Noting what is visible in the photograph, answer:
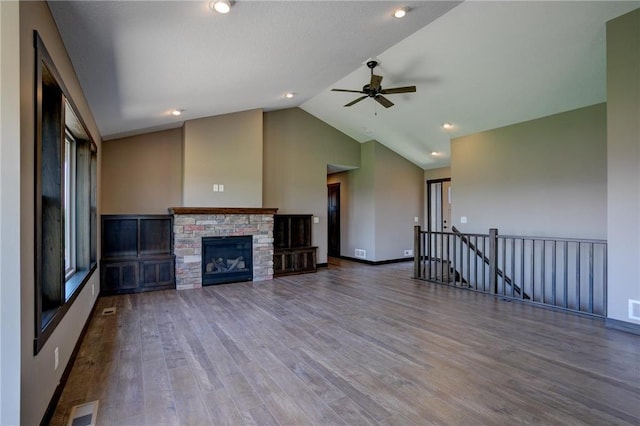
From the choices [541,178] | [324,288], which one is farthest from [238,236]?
[541,178]

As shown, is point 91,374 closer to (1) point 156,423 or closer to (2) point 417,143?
(1) point 156,423

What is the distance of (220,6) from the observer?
2418 millimetres

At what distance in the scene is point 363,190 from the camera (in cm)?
826

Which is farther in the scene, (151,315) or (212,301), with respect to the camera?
(212,301)

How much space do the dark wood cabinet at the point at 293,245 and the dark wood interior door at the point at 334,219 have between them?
2.09 meters

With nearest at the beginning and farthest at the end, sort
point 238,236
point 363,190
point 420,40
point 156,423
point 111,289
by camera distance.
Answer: point 156,423 < point 420,40 < point 111,289 < point 238,236 < point 363,190

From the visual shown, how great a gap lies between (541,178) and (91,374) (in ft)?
21.3

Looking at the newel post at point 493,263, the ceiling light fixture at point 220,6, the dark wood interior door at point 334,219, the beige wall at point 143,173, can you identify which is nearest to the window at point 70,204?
the beige wall at point 143,173

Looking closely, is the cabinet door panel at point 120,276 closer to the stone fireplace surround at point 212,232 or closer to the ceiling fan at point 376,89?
the stone fireplace surround at point 212,232

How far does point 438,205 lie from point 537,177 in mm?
3369

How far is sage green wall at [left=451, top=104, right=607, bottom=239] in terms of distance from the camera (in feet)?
16.0

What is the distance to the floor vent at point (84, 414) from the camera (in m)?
1.96

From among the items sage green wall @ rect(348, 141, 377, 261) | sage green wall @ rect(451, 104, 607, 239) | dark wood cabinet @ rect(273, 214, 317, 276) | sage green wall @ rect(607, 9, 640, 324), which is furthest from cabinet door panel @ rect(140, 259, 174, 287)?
sage green wall @ rect(607, 9, 640, 324)

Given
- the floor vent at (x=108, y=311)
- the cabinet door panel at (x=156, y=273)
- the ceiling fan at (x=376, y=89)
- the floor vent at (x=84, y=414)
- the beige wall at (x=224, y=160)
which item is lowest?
the floor vent at (x=108, y=311)
